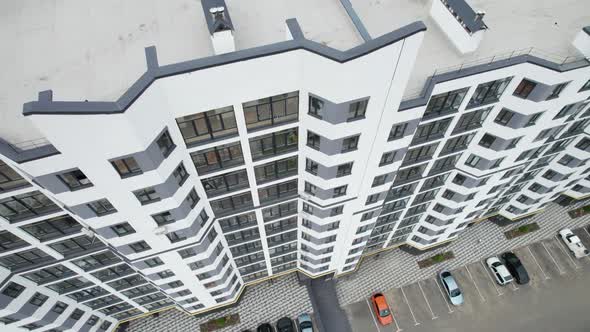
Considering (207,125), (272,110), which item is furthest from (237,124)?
(272,110)

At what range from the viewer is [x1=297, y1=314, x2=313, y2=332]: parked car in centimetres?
4984

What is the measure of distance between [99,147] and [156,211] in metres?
7.07

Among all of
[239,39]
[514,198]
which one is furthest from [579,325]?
[239,39]

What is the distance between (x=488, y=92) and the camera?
2677cm

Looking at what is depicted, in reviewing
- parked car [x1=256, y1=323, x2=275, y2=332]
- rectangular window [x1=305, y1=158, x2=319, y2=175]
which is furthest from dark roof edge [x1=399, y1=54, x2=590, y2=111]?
parked car [x1=256, y1=323, x2=275, y2=332]

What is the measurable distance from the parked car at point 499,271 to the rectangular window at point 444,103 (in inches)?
1488

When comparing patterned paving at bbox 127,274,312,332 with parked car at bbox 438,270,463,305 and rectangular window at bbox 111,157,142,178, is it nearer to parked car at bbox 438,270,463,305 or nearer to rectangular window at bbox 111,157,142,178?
parked car at bbox 438,270,463,305

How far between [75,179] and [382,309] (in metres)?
43.5

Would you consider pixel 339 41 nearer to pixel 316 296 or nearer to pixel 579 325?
pixel 316 296

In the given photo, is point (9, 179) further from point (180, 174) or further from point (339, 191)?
point (339, 191)

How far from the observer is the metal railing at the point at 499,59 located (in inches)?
946

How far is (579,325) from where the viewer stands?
169ft

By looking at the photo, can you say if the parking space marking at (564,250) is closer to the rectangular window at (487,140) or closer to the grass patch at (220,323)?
the rectangular window at (487,140)

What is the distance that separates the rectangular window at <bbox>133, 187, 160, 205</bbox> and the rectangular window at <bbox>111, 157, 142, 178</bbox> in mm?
1754
